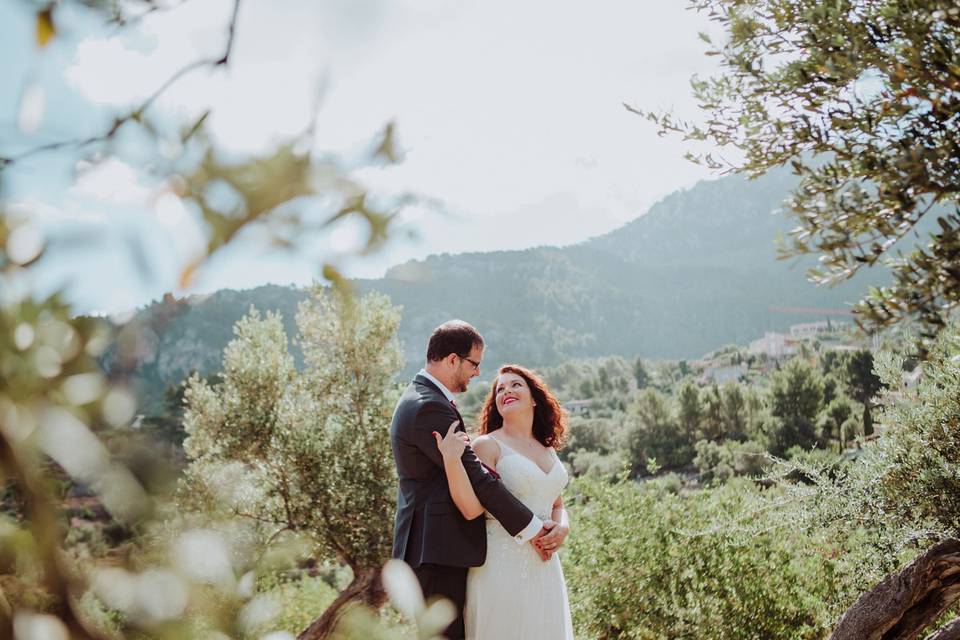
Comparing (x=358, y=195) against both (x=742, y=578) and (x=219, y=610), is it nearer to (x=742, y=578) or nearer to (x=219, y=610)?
(x=219, y=610)

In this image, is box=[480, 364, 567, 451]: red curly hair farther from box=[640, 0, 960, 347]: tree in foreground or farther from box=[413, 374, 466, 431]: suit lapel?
box=[640, 0, 960, 347]: tree in foreground

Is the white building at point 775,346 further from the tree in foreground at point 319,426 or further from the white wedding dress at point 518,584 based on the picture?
the white wedding dress at point 518,584

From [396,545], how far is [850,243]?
2.36 meters

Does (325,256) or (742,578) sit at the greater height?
(325,256)

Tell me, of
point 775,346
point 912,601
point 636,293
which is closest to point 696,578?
point 912,601

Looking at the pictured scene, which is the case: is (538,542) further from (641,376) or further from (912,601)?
(641,376)

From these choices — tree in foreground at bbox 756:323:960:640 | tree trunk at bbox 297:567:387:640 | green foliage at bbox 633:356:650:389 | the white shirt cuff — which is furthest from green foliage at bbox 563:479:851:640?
green foliage at bbox 633:356:650:389

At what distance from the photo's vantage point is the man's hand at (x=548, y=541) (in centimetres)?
356

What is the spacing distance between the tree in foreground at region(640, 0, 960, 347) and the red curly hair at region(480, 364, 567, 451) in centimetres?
208

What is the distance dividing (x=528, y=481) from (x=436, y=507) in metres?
0.69

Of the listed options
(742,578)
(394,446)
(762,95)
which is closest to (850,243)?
(762,95)

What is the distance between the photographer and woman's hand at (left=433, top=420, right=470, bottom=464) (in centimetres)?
317

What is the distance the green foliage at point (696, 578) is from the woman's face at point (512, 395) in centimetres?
208

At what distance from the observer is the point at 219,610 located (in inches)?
21.3
